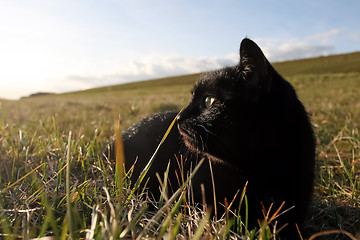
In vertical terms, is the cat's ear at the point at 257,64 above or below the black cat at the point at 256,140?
above

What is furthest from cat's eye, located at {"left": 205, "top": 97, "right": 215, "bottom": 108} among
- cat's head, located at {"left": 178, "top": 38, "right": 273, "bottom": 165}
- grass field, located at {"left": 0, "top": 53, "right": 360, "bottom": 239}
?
grass field, located at {"left": 0, "top": 53, "right": 360, "bottom": 239}

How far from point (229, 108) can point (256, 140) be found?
0.32 m

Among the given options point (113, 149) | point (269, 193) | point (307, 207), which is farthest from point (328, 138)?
point (113, 149)

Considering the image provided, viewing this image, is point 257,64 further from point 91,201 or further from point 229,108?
point 91,201

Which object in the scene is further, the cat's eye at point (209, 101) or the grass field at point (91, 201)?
the cat's eye at point (209, 101)

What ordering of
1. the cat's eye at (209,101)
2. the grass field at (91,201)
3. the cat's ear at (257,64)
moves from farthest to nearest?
the cat's eye at (209,101), the cat's ear at (257,64), the grass field at (91,201)

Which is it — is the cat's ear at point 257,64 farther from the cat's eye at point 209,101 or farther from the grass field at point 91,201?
the grass field at point 91,201

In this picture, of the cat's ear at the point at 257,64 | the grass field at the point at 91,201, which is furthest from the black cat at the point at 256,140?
the grass field at the point at 91,201

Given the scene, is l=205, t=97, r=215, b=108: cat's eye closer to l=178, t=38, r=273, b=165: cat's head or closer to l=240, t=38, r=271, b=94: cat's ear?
l=178, t=38, r=273, b=165: cat's head

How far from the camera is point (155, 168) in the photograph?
2559 mm

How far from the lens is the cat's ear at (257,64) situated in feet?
6.13

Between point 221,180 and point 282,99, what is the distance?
0.78m

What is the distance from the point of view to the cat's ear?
6.13 feet

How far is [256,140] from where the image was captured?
1912 mm
